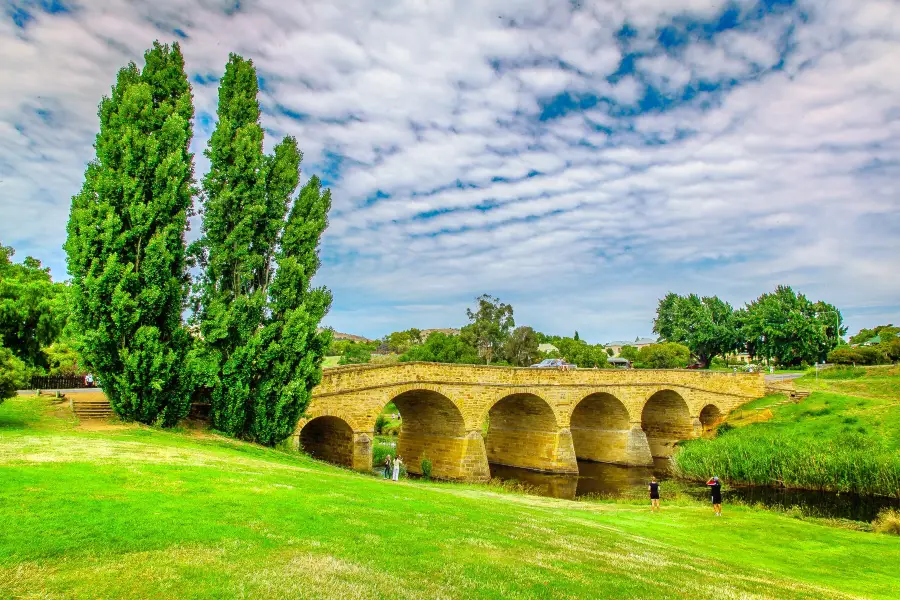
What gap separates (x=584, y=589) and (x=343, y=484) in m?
7.44

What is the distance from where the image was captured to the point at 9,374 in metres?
14.5

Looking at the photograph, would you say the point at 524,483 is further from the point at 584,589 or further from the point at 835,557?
the point at 584,589

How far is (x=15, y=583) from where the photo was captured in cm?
512

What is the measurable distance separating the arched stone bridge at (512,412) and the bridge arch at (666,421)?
0.09 metres

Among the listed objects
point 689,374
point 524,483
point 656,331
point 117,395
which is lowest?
point 524,483

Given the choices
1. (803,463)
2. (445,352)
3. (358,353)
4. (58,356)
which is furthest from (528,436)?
(358,353)

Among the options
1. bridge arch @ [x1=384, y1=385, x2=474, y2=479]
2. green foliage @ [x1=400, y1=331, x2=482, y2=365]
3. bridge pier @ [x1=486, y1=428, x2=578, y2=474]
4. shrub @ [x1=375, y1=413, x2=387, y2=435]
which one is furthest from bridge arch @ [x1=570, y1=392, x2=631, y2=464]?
green foliage @ [x1=400, y1=331, x2=482, y2=365]

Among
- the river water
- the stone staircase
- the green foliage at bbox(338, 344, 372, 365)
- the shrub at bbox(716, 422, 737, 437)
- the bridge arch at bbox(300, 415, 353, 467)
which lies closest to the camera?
the stone staircase

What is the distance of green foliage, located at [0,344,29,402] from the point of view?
14469mm

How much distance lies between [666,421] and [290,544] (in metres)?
43.6

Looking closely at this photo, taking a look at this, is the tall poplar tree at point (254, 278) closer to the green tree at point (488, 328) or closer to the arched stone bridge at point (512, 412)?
the arched stone bridge at point (512, 412)

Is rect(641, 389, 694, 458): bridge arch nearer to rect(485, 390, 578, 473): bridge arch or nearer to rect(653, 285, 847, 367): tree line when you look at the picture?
rect(485, 390, 578, 473): bridge arch

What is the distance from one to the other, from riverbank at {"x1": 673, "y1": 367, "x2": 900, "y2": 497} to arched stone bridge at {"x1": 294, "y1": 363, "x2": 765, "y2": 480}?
12.8 ft

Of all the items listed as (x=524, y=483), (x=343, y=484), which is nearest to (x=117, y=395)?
(x=343, y=484)
